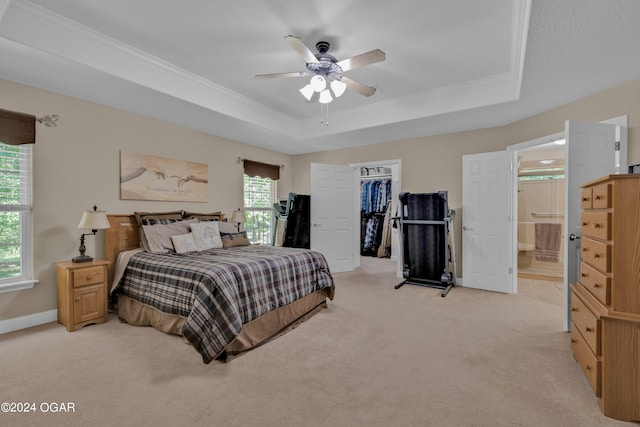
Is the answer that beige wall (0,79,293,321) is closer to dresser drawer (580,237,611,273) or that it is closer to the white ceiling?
the white ceiling

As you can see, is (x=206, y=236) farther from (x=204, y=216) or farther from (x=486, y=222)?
(x=486, y=222)

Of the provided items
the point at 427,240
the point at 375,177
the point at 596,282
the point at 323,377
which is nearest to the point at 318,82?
the point at 323,377

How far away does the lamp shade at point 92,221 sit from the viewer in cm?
307

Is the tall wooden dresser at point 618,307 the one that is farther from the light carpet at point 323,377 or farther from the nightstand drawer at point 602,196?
the light carpet at point 323,377

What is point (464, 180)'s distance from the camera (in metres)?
4.47

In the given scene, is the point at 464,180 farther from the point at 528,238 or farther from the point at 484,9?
the point at 484,9

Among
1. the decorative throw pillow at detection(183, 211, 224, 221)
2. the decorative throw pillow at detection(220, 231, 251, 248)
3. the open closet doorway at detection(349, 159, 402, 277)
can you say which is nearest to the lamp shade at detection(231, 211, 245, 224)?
the decorative throw pillow at detection(183, 211, 224, 221)

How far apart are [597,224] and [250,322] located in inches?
102

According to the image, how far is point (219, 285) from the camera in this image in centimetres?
234

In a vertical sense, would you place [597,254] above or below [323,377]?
above

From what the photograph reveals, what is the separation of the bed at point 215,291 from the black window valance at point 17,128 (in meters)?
1.12

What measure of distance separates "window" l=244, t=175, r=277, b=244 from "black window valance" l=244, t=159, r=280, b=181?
116mm

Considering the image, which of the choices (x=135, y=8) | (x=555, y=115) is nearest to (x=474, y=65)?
(x=555, y=115)

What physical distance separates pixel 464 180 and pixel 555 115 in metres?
1.31
